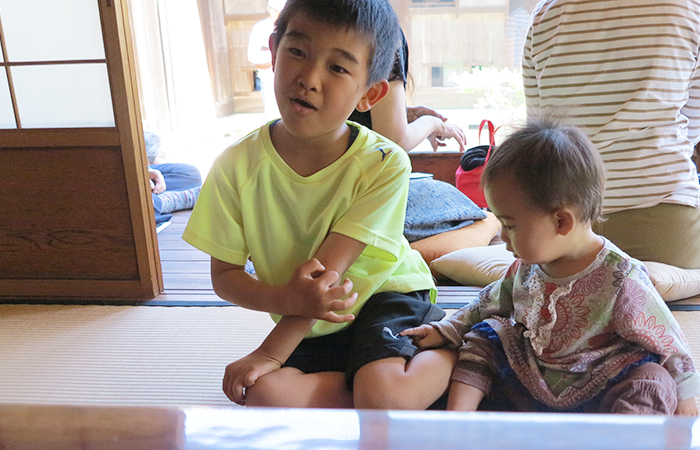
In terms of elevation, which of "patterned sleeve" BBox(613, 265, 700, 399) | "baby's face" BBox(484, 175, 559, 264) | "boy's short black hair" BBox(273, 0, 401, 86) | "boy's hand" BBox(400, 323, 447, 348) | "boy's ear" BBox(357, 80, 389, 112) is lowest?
"boy's hand" BBox(400, 323, 447, 348)

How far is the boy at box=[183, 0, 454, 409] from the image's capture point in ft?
3.13

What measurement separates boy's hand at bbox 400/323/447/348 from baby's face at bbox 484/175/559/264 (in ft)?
0.76

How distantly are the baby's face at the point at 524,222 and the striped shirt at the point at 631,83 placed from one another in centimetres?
80

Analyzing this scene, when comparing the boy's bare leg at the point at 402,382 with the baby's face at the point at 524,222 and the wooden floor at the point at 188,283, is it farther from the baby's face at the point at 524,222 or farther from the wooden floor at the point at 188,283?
the wooden floor at the point at 188,283

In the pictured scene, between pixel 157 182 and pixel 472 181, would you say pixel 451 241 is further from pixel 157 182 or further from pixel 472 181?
pixel 157 182

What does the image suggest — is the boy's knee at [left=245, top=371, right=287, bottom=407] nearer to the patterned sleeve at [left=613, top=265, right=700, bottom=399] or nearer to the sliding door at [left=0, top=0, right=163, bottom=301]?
the patterned sleeve at [left=613, top=265, right=700, bottom=399]

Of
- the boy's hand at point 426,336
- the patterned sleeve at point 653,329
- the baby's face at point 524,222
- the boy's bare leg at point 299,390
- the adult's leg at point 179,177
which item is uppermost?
the baby's face at point 524,222

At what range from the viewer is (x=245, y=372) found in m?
0.96

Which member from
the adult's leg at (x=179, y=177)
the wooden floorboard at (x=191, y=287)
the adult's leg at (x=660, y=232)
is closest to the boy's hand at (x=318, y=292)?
the wooden floorboard at (x=191, y=287)

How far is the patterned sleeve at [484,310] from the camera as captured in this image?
1.07 metres

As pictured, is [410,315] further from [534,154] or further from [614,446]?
[614,446]

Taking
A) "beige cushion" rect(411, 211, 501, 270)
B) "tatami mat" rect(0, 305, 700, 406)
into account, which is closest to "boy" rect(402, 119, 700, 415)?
"tatami mat" rect(0, 305, 700, 406)

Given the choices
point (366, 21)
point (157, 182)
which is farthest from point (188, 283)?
point (366, 21)

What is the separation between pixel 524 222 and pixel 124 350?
117 centimetres
